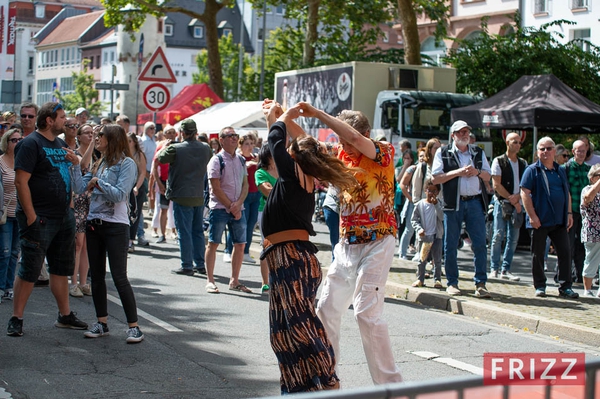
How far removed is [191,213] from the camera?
39.3 ft

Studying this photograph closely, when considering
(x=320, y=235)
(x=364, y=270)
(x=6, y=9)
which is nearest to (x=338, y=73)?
(x=320, y=235)

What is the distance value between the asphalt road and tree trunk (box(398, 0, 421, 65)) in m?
15.7

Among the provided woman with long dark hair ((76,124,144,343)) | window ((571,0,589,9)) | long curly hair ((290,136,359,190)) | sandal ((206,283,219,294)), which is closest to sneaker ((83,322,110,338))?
woman with long dark hair ((76,124,144,343))

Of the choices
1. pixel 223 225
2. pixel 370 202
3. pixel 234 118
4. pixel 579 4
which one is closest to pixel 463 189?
pixel 223 225

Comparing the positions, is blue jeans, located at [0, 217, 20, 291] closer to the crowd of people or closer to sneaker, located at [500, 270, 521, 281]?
the crowd of people

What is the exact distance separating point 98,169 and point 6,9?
1520 centimetres

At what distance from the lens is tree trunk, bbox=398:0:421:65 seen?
82.1 feet

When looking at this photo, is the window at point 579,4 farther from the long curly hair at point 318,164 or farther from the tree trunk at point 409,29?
the long curly hair at point 318,164

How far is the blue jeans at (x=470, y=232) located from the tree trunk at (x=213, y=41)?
2148 cm

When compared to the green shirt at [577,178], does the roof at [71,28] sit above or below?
above

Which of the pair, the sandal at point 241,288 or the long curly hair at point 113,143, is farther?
the sandal at point 241,288

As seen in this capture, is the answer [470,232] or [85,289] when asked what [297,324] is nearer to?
[85,289]

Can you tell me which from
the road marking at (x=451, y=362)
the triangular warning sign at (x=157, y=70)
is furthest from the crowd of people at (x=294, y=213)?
the triangular warning sign at (x=157, y=70)

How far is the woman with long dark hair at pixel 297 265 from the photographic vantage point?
17.6ft
